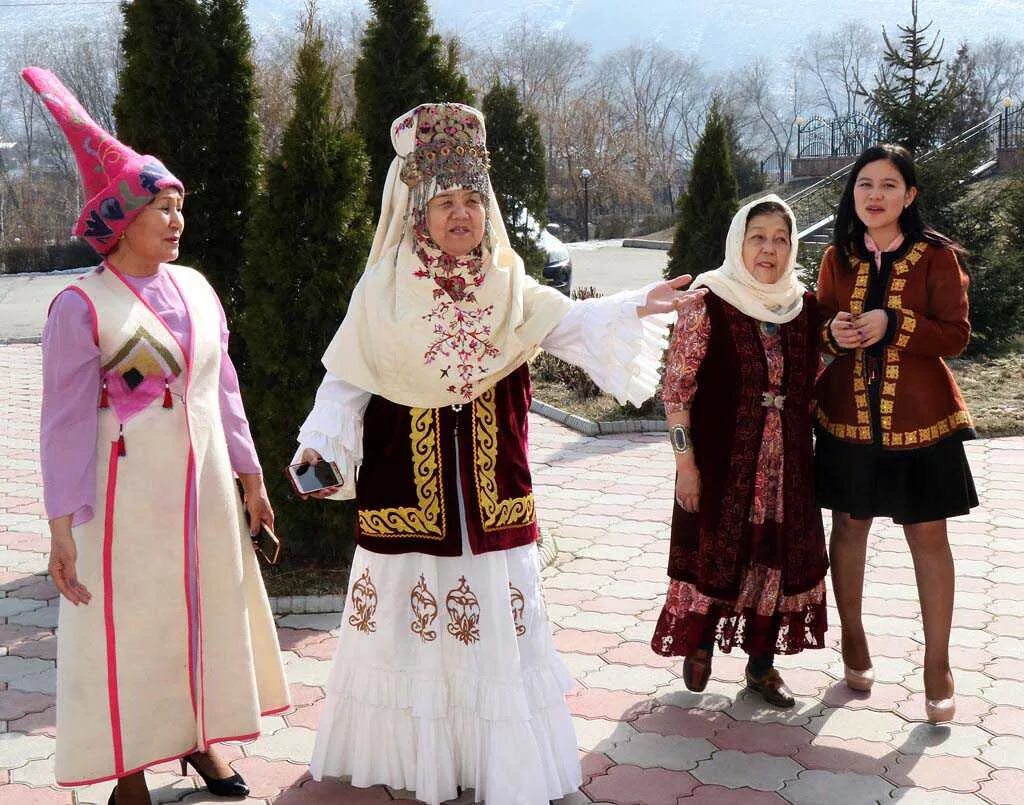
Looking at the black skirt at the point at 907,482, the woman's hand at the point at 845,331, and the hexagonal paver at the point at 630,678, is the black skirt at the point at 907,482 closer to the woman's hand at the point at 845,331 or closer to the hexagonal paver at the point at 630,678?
the woman's hand at the point at 845,331

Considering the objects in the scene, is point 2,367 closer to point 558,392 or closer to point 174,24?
point 558,392

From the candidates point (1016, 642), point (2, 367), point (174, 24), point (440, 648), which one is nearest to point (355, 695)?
point (440, 648)

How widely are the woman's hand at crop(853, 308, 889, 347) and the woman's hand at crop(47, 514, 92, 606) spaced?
241cm

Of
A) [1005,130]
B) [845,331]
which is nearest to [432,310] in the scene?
[845,331]

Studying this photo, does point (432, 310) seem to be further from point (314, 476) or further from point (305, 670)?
point (305, 670)

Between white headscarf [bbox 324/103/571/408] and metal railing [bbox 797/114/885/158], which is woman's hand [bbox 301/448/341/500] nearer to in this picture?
white headscarf [bbox 324/103/571/408]

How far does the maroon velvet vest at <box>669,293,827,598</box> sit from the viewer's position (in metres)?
3.65

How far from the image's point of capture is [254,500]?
3340 mm

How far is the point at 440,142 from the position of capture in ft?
10.2

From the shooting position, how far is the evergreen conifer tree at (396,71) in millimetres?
6340

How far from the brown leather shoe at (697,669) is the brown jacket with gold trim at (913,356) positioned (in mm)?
881

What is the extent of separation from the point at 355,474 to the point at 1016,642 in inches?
109

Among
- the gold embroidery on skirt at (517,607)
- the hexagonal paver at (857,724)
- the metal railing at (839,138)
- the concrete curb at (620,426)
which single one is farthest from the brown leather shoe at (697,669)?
the metal railing at (839,138)

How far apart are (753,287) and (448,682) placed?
158cm
